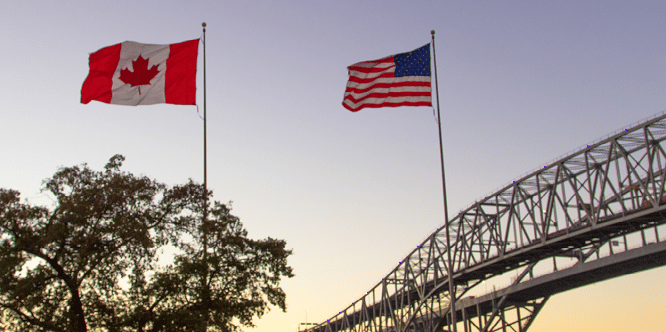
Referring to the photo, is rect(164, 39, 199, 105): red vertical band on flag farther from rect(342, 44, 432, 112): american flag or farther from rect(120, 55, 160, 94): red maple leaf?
rect(342, 44, 432, 112): american flag

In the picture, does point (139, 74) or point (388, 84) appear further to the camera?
point (388, 84)

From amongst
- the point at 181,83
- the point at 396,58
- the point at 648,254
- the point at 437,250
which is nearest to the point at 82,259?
the point at 181,83

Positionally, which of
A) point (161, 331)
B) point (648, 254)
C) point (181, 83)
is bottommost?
point (161, 331)

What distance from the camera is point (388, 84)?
121ft

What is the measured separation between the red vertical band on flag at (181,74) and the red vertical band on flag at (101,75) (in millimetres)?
2555

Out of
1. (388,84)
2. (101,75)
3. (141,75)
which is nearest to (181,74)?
(141,75)

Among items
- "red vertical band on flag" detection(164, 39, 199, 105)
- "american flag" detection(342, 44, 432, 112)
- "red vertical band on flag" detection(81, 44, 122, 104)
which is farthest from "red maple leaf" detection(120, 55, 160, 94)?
"american flag" detection(342, 44, 432, 112)

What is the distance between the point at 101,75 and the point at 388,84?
46.3ft

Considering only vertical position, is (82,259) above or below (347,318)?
below

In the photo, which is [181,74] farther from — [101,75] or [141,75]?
[101,75]

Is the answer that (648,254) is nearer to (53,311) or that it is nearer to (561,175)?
(561,175)

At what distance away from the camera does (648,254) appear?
5956 cm

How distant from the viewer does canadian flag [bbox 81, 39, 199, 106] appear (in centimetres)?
3384

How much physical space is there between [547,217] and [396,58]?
124ft
